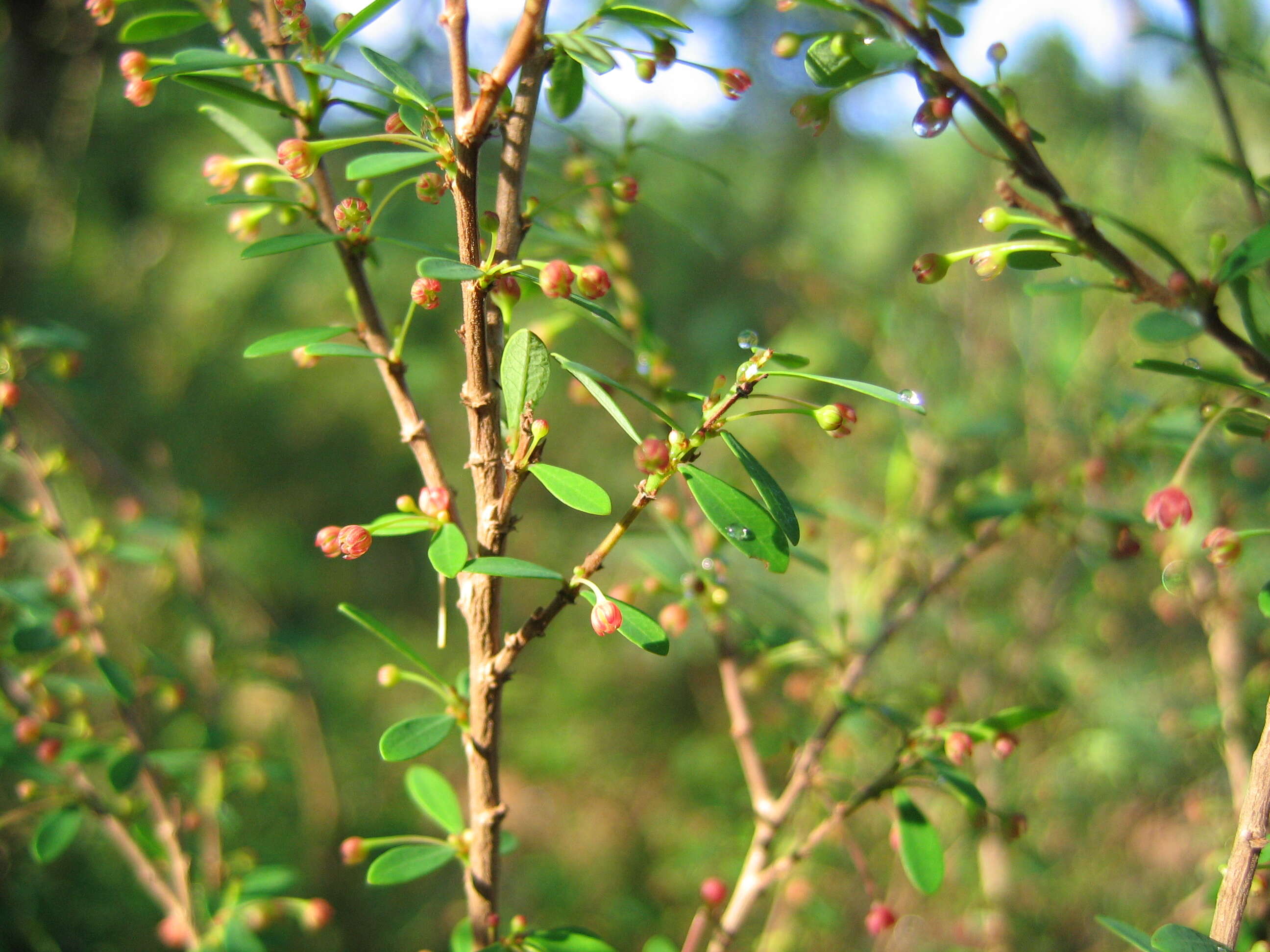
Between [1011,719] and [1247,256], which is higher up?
[1247,256]

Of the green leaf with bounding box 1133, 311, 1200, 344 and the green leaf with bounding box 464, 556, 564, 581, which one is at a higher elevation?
the green leaf with bounding box 1133, 311, 1200, 344

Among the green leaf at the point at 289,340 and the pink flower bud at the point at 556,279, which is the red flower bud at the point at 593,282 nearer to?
the pink flower bud at the point at 556,279

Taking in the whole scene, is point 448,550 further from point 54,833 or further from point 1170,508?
point 54,833

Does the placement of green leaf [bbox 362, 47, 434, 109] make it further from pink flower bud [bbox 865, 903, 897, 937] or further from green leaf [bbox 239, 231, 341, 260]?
pink flower bud [bbox 865, 903, 897, 937]

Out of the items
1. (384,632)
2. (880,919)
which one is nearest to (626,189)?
(384,632)

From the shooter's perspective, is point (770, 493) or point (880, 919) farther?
point (880, 919)

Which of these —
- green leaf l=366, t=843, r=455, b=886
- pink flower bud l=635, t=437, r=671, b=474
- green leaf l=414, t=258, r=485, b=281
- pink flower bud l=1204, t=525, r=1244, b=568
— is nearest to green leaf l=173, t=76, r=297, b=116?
green leaf l=414, t=258, r=485, b=281
